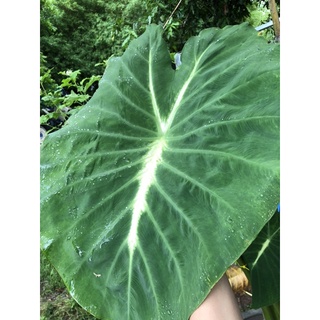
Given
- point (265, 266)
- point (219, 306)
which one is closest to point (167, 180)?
point (219, 306)

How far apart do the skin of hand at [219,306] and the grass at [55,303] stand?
1.29 meters

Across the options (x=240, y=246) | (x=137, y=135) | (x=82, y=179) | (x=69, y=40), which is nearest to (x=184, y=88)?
(x=137, y=135)

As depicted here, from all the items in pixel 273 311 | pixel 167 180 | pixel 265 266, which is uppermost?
pixel 167 180

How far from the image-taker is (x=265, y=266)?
37.3 inches

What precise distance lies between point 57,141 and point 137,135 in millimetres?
151

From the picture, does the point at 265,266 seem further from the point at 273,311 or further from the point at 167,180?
the point at 167,180

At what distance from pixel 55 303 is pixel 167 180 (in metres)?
1.35

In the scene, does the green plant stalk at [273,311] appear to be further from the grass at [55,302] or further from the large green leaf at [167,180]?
the grass at [55,302]

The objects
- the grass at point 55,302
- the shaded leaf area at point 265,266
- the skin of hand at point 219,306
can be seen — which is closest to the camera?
the skin of hand at point 219,306

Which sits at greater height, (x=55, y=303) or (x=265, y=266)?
(x=265, y=266)

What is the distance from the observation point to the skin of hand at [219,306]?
61cm

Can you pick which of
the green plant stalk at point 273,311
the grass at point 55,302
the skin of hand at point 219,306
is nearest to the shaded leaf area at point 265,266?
the green plant stalk at point 273,311

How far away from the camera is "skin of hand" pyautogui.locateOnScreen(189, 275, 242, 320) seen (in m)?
0.61
